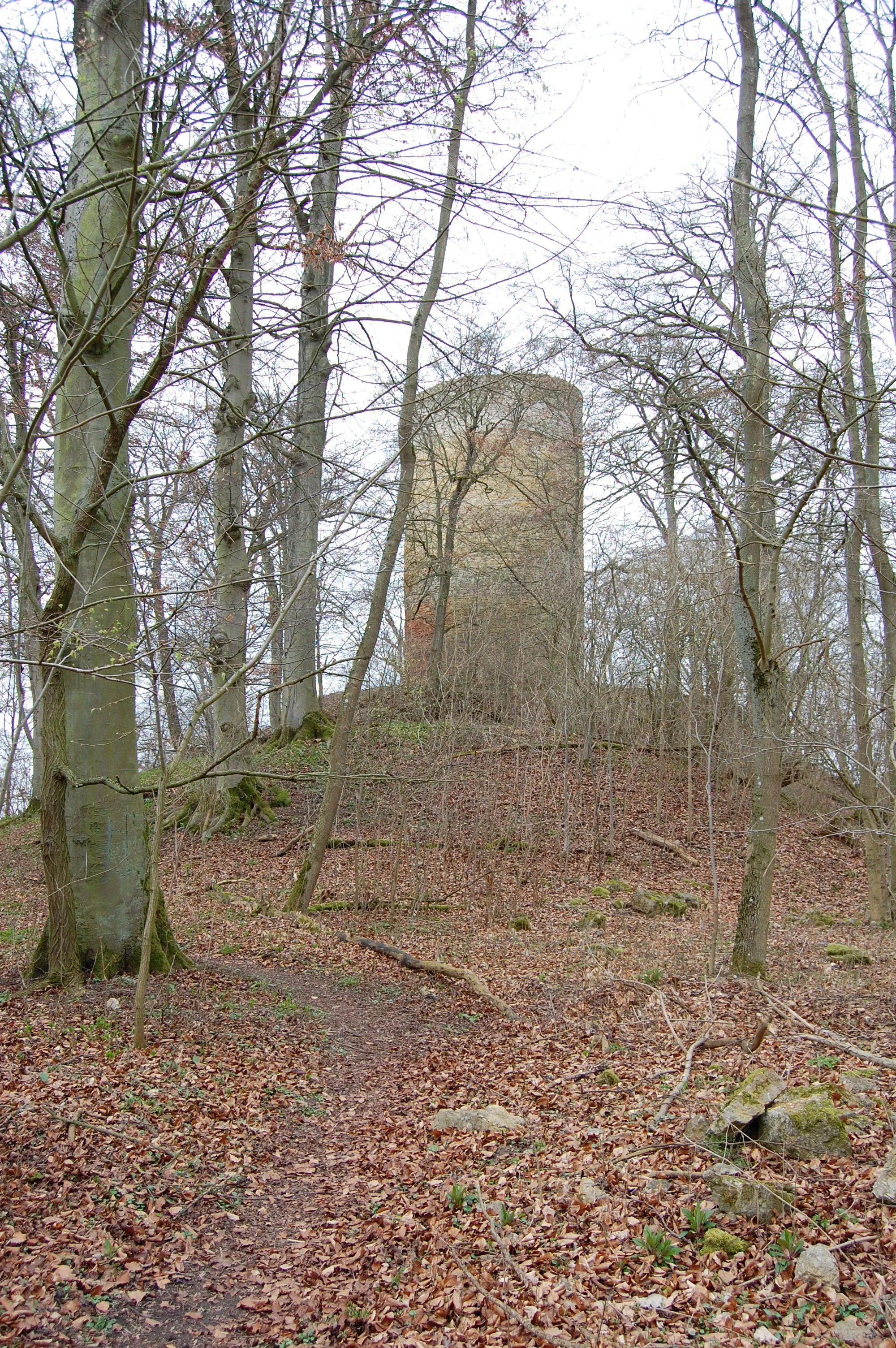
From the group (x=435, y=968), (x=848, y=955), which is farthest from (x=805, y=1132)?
(x=848, y=955)

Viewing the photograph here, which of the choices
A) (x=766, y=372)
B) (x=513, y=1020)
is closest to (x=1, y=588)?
(x=513, y=1020)

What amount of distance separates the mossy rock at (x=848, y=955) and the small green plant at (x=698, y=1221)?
594 centimetres

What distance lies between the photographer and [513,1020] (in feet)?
23.4

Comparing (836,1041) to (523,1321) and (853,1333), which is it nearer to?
(853,1333)

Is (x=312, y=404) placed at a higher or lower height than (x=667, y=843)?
higher

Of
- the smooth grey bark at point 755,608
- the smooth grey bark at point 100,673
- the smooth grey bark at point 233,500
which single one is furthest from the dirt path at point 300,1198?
the smooth grey bark at point 755,608

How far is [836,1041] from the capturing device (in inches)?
200

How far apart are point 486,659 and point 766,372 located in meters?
12.9

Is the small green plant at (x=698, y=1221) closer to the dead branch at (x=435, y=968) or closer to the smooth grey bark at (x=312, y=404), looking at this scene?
the smooth grey bark at (x=312, y=404)

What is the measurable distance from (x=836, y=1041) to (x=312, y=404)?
41.5ft

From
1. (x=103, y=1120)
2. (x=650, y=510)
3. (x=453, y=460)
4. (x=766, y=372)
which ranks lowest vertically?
(x=103, y=1120)

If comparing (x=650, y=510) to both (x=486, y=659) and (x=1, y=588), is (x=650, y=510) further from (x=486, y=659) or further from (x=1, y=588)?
(x=1, y=588)

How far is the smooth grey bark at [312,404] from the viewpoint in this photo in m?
4.18

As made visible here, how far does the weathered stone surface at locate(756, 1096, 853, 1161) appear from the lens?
13.0 ft
